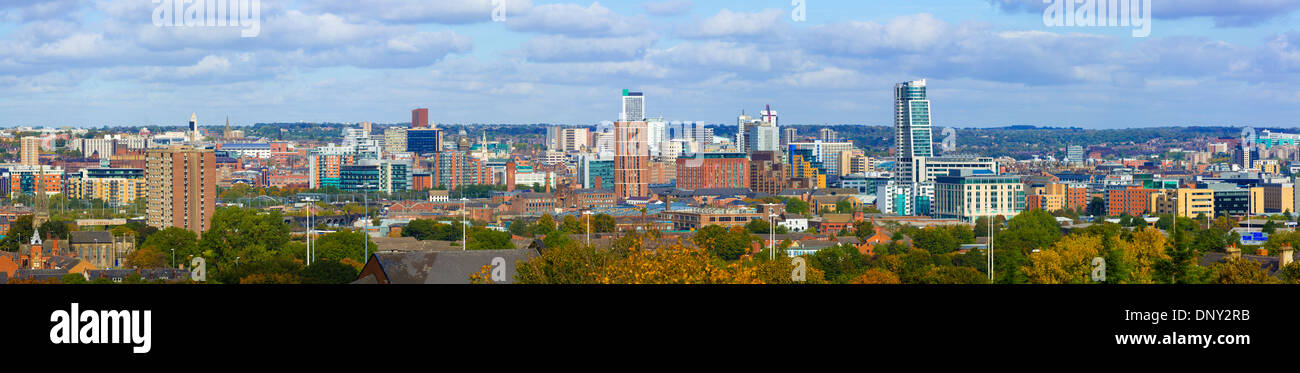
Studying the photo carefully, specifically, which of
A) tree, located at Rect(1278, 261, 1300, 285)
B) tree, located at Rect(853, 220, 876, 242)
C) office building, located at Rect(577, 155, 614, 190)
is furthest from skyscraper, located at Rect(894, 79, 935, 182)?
tree, located at Rect(1278, 261, 1300, 285)

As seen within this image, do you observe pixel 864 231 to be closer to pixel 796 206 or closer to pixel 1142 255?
pixel 796 206

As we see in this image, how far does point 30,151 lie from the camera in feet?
399

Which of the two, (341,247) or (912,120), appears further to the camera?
(912,120)

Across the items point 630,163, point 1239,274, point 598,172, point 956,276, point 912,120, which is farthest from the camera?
point 912,120

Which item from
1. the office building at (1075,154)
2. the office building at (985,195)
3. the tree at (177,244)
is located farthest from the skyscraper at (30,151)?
the office building at (1075,154)

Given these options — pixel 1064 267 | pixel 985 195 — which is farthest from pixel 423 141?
pixel 1064 267

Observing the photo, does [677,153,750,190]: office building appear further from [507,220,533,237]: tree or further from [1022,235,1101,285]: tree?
[1022,235,1101,285]: tree

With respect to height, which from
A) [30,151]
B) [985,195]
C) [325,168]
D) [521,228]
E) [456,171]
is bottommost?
[521,228]

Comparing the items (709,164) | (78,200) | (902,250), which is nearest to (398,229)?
(902,250)

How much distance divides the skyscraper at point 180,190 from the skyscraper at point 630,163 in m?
48.1

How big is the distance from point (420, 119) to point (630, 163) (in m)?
50.7

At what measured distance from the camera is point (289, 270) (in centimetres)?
3123
